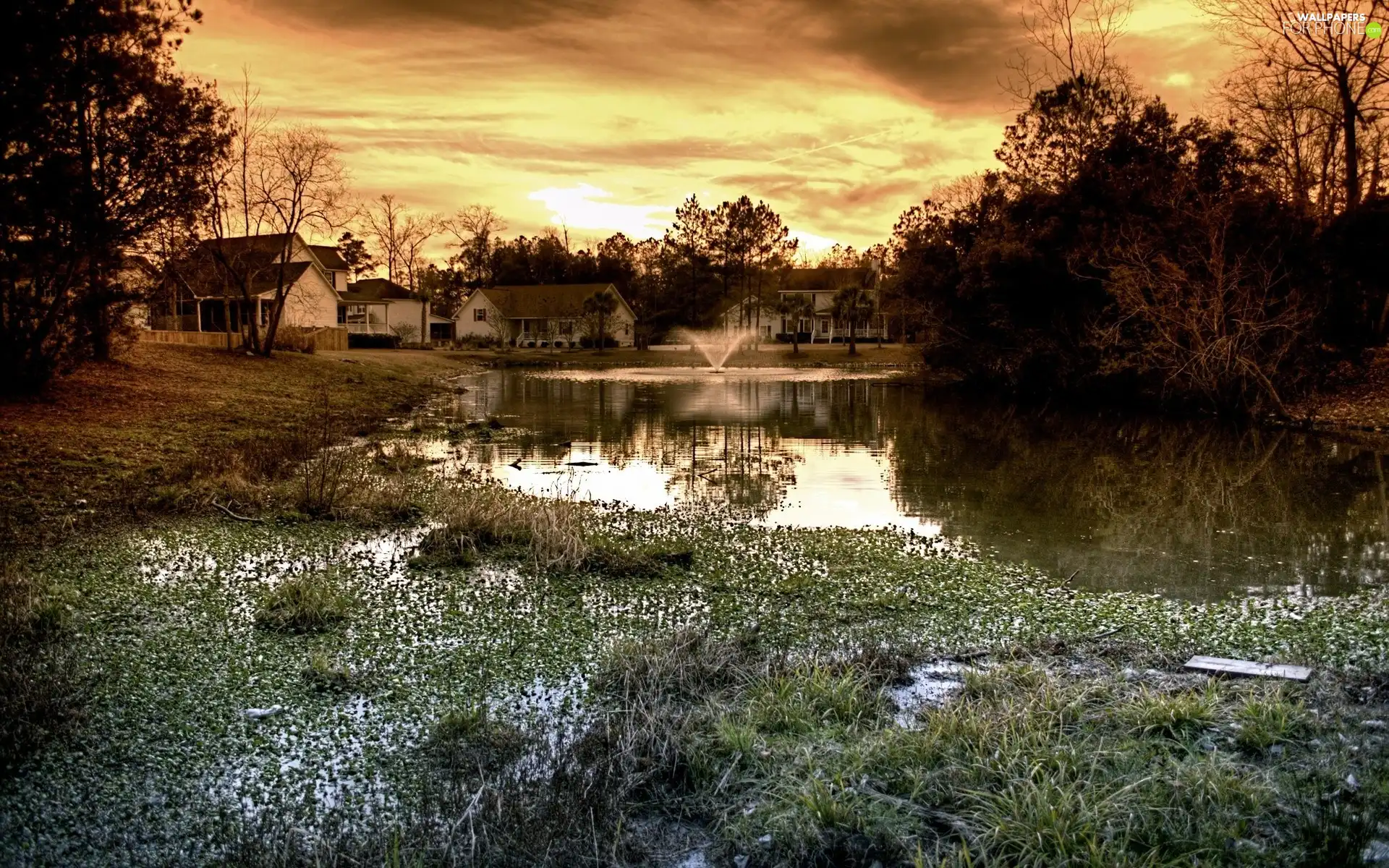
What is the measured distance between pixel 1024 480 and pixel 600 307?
56896 mm

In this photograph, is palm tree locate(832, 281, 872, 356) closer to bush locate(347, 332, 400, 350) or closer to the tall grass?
bush locate(347, 332, 400, 350)

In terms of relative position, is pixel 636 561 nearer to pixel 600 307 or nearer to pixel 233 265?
pixel 233 265

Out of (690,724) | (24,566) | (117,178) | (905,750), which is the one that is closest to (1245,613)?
(905,750)

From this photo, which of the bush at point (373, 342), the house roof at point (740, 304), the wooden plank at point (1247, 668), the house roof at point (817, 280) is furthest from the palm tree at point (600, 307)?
the wooden plank at point (1247, 668)

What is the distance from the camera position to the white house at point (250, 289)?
39688 millimetres

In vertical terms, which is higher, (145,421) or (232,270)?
(232,270)

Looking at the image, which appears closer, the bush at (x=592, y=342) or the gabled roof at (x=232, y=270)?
the gabled roof at (x=232, y=270)

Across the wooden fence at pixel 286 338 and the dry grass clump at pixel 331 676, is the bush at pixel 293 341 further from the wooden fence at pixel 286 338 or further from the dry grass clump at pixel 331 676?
the dry grass clump at pixel 331 676

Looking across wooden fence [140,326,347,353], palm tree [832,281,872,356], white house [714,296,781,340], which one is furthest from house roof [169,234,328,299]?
palm tree [832,281,872,356]

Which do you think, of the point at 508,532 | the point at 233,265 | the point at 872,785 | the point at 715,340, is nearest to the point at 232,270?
the point at 233,265

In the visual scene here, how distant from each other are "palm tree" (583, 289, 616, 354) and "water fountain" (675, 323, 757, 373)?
26.8 feet

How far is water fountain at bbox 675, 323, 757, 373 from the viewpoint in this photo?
235 ft

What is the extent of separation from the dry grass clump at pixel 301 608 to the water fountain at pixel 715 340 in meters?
57.4

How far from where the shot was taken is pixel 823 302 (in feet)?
290
